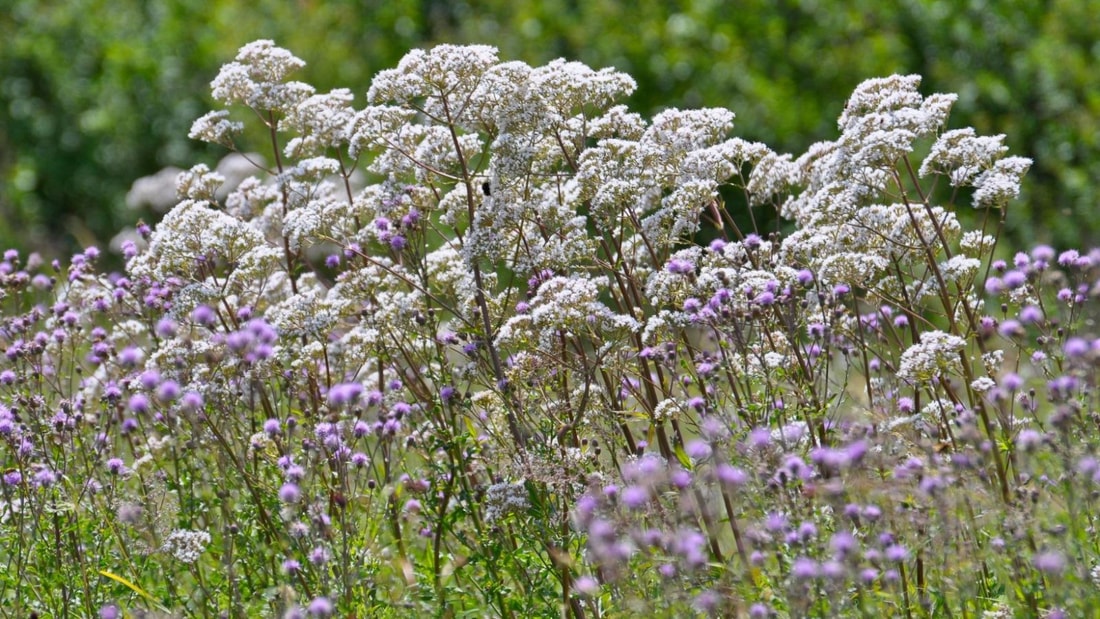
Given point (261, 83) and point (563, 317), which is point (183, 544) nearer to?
point (563, 317)

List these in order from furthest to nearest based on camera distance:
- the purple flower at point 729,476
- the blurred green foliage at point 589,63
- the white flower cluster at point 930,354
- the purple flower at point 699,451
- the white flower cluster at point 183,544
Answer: the blurred green foliage at point 589,63 → the white flower cluster at point 183,544 → the white flower cluster at point 930,354 → the purple flower at point 699,451 → the purple flower at point 729,476

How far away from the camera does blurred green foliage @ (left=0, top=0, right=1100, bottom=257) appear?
1055cm

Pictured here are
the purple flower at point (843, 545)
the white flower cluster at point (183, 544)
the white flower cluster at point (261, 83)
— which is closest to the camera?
the purple flower at point (843, 545)

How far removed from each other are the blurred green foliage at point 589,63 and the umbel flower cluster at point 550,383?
11.2 feet

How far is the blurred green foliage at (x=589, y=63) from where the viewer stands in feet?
34.6

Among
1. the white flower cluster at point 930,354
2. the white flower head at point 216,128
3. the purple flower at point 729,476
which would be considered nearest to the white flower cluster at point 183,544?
the purple flower at point 729,476

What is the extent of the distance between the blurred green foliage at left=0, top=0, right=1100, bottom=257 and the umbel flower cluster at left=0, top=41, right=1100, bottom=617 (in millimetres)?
3404

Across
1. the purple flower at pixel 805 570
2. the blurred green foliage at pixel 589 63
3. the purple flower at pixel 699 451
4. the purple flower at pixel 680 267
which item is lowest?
the purple flower at pixel 805 570

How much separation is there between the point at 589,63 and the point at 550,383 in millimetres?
6781

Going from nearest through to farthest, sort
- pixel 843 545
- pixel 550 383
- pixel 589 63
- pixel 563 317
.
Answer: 1. pixel 843 545
2. pixel 563 317
3. pixel 550 383
4. pixel 589 63

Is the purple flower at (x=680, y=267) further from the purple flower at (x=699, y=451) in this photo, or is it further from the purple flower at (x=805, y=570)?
the purple flower at (x=805, y=570)

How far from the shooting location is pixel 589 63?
11.5 metres

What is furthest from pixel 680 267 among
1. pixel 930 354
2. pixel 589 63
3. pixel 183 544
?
pixel 589 63

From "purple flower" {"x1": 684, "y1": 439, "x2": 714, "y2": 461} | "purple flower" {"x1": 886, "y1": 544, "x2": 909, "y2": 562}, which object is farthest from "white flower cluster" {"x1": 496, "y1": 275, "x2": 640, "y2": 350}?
"purple flower" {"x1": 886, "y1": 544, "x2": 909, "y2": 562}
